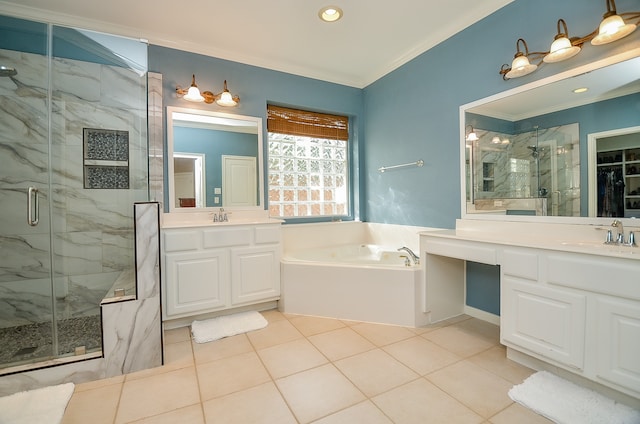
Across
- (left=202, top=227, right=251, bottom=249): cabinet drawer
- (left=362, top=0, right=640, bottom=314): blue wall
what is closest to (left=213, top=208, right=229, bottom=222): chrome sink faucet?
(left=202, top=227, right=251, bottom=249): cabinet drawer

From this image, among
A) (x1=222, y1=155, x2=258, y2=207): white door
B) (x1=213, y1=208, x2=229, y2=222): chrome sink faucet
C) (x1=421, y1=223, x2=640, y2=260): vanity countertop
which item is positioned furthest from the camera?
(x1=222, y1=155, x2=258, y2=207): white door

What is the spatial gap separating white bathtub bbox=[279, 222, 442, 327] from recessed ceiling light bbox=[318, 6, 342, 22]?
2049 mm

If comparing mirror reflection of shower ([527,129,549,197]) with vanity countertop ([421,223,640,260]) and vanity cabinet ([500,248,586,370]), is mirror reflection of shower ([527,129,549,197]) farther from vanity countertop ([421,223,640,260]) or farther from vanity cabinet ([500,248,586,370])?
vanity cabinet ([500,248,586,370])

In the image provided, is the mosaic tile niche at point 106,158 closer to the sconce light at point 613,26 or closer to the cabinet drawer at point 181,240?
the cabinet drawer at point 181,240

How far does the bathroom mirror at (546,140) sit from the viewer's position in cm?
164

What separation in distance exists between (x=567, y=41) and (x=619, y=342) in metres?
1.73

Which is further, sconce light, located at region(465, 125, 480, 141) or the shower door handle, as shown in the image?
sconce light, located at region(465, 125, 480, 141)

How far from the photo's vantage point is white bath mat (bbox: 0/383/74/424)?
1.33m

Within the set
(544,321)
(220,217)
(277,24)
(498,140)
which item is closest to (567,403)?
(544,321)

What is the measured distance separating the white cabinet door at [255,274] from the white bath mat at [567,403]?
192cm

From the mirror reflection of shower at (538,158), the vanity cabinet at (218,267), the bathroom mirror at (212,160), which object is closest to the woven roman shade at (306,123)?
the bathroom mirror at (212,160)

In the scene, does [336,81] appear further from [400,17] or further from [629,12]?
[629,12]

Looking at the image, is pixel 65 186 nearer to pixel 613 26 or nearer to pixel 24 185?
pixel 24 185

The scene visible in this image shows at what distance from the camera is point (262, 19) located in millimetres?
2354
